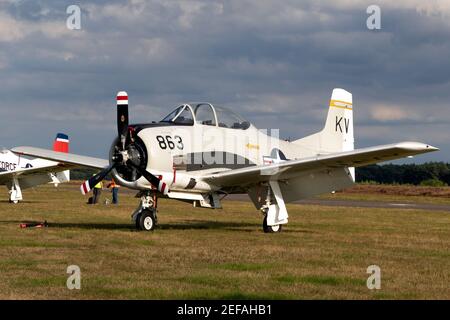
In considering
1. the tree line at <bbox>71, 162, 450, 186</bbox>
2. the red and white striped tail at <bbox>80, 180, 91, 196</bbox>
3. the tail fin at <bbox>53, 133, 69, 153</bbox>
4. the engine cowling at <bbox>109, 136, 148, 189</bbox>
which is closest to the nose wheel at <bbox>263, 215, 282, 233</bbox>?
the engine cowling at <bbox>109, 136, 148, 189</bbox>

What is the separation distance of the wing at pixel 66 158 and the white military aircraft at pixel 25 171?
13.7 m

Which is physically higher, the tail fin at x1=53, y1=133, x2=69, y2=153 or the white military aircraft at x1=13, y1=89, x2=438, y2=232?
the tail fin at x1=53, y1=133, x2=69, y2=153

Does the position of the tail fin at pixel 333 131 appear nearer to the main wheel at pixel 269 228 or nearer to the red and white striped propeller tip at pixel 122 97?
the main wheel at pixel 269 228

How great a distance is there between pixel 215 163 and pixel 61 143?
25041 millimetres

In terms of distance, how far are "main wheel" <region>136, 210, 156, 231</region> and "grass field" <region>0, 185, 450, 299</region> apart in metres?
0.28

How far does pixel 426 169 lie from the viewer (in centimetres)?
10406

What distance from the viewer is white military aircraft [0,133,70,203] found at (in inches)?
1457

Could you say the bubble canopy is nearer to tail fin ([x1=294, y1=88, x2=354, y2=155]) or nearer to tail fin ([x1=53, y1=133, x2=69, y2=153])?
tail fin ([x1=294, y1=88, x2=354, y2=155])

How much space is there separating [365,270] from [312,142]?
11.2 m

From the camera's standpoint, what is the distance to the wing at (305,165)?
55.0 ft

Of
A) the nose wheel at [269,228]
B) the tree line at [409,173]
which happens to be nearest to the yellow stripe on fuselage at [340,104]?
the nose wheel at [269,228]

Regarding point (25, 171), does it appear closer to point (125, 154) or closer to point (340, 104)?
point (340, 104)

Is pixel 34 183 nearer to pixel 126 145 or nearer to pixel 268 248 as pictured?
pixel 126 145

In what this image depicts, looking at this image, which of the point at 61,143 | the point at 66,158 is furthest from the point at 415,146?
the point at 61,143
